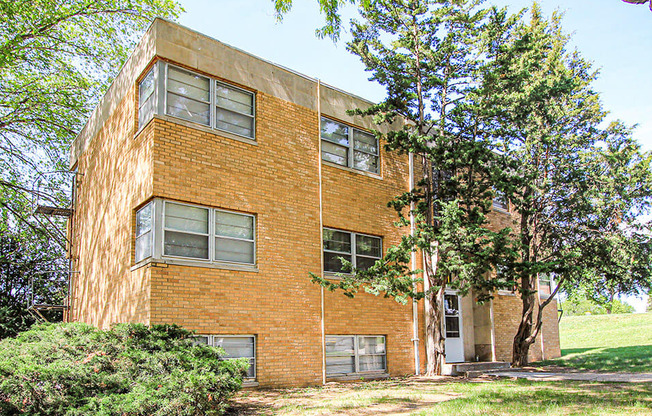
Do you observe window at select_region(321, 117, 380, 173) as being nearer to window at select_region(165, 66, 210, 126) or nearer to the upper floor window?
the upper floor window

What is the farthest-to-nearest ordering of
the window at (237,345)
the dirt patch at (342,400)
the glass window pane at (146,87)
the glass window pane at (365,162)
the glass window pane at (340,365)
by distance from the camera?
1. the glass window pane at (365,162)
2. the glass window pane at (340,365)
3. the glass window pane at (146,87)
4. the window at (237,345)
5. the dirt patch at (342,400)

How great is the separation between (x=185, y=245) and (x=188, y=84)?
142 inches

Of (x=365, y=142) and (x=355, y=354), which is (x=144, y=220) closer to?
(x=355, y=354)

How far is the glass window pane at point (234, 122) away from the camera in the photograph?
12.3 m

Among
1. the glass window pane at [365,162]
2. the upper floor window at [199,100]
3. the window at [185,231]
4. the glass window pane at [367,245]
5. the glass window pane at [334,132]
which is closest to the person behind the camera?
the window at [185,231]

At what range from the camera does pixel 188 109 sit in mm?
11844

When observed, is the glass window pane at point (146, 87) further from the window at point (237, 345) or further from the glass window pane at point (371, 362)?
the glass window pane at point (371, 362)

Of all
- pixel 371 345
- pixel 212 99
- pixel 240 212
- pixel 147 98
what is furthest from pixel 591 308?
pixel 147 98

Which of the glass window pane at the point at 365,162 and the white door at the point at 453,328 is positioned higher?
the glass window pane at the point at 365,162

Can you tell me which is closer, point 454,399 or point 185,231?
point 454,399

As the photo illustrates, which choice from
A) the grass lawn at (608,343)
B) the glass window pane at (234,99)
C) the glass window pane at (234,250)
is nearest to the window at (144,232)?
the glass window pane at (234,250)

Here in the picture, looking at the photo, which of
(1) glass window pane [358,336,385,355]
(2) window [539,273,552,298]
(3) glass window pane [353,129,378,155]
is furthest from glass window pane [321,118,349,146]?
(2) window [539,273,552,298]

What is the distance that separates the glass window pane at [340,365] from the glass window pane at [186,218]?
15.1 feet

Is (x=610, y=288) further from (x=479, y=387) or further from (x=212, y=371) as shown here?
(x=212, y=371)
